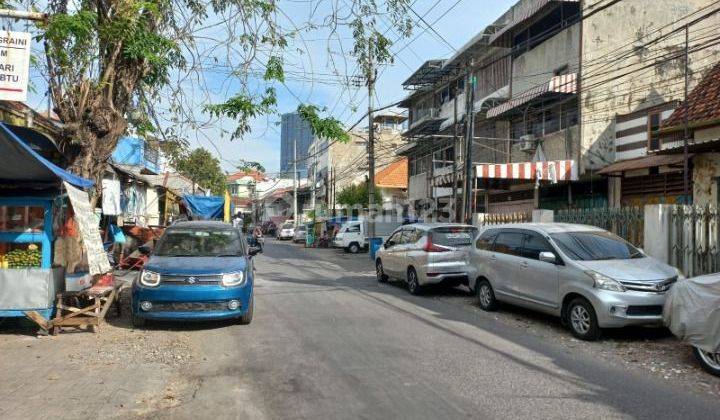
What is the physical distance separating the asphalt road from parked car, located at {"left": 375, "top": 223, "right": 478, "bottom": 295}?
8.35ft

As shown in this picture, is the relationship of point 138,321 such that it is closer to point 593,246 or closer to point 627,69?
point 593,246

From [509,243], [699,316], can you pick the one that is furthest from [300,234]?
[699,316]

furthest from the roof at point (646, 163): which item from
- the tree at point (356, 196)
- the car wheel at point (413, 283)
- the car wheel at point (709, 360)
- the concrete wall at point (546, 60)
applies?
the tree at point (356, 196)

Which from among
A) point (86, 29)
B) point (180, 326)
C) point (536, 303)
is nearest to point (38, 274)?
point (180, 326)

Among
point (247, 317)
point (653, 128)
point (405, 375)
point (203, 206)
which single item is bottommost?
point (405, 375)

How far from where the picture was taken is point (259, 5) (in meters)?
9.77

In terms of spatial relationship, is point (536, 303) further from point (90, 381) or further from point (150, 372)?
point (90, 381)

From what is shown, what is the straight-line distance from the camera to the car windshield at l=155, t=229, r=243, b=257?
955cm

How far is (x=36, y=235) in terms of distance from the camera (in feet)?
27.5

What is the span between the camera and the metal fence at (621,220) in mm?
11969

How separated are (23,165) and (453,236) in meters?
8.69

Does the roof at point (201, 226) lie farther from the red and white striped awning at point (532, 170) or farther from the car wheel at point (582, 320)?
the red and white striped awning at point (532, 170)

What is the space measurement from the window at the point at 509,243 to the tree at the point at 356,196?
34.4m

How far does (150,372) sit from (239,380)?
3.74ft
